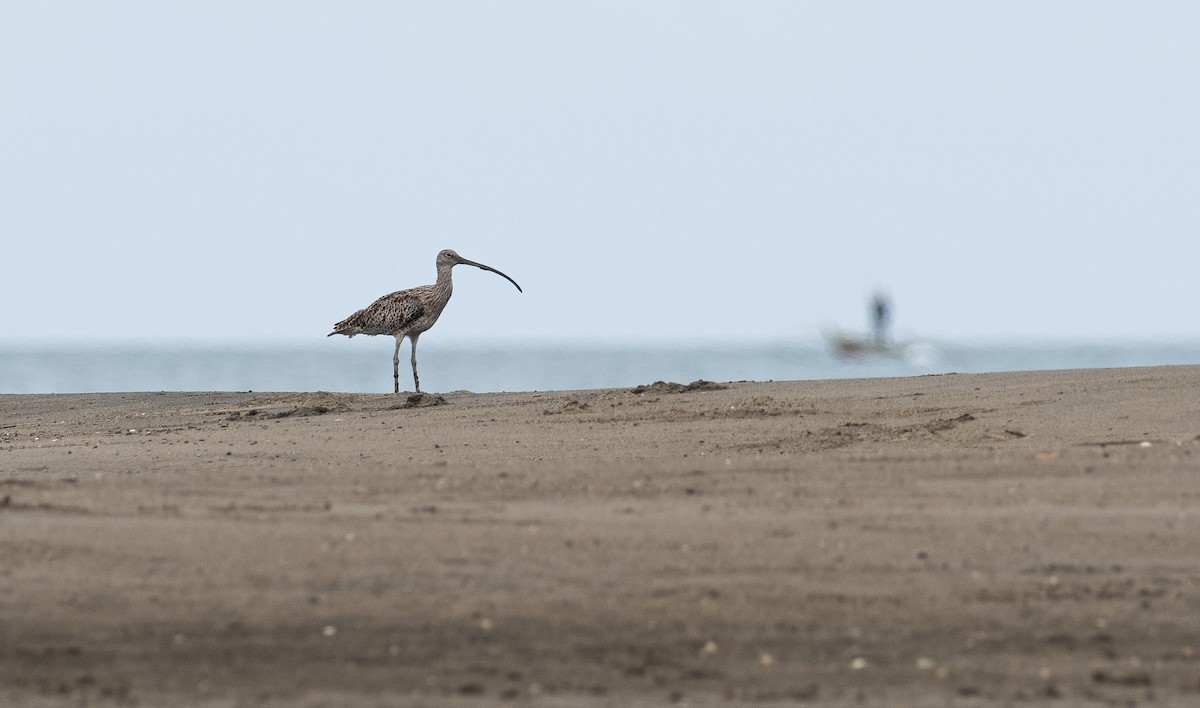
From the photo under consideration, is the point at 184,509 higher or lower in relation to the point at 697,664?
higher

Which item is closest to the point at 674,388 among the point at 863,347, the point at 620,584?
the point at 863,347

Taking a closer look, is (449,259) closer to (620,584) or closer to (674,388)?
(674,388)

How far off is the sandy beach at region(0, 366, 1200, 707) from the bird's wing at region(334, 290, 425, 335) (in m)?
10.7

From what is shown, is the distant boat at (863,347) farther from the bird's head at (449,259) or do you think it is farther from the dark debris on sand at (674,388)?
the bird's head at (449,259)

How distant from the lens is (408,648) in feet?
17.8

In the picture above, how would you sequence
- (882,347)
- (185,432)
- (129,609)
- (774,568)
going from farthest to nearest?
(882,347) < (185,432) < (774,568) < (129,609)

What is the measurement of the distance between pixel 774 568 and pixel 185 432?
26.9 ft

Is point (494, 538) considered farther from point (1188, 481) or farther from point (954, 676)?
point (1188, 481)

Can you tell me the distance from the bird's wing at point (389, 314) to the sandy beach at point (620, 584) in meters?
10.7

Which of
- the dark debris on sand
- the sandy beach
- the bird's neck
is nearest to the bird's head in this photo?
the bird's neck

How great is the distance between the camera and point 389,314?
1920 cm

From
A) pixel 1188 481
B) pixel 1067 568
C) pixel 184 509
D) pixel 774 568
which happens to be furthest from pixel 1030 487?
pixel 184 509

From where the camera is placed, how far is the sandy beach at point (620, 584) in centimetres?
516

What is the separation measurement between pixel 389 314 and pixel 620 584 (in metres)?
13.6
